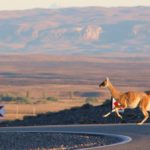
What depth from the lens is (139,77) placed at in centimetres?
10900

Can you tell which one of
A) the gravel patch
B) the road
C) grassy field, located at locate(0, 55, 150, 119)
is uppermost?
grassy field, located at locate(0, 55, 150, 119)

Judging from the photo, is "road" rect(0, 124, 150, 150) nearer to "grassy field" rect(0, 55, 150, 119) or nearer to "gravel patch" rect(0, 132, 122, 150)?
"gravel patch" rect(0, 132, 122, 150)

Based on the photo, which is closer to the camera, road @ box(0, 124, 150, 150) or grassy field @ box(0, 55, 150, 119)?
road @ box(0, 124, 150, 150)

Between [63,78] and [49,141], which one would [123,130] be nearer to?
[49,141]

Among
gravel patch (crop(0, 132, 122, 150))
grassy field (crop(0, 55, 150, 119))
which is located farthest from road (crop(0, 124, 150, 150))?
grassy field (crop(0, 55, 150, 119))

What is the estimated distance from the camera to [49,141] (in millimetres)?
23078

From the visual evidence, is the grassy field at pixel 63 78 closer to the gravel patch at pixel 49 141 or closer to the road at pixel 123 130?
the road at pixel 123 130

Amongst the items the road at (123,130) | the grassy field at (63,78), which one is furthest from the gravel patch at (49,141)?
the grassy field at (63,78)

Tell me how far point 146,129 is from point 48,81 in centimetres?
7505

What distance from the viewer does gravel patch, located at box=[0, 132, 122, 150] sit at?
21289 mm

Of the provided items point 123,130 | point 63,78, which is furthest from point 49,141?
point 63,78

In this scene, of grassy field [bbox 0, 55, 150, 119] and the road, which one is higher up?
grassy field [bbox 0, 55, 150, 119]

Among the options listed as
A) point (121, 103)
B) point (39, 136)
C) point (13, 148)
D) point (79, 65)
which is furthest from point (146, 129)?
point (79, 65)

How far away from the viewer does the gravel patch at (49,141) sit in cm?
2129
